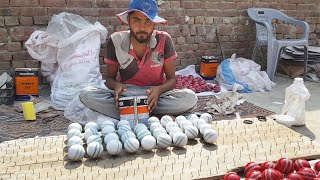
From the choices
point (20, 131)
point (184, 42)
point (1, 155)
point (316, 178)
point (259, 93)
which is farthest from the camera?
point (184, 42)

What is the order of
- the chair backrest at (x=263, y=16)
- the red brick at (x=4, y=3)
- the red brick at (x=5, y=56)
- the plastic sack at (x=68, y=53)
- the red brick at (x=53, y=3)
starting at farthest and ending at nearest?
the chair backrest at (x=263, y=16) < the red brick at (x=53, y=3) < the red brick at (x=5, y=56) < the red brick at (x=4, y=3) < the plastic sack at (x=68, y=53)

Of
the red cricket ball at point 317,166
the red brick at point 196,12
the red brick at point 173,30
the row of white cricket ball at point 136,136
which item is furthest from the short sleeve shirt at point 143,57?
the red brick at point 196,12

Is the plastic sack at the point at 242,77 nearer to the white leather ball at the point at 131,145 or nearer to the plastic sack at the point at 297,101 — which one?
the plastic sack at the point at 297,101

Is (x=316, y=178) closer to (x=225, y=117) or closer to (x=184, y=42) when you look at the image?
(x=225, y=117)

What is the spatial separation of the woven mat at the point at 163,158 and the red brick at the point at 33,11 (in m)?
2.89

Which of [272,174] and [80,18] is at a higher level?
[80,18]

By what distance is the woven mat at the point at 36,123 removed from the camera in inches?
Result: 127

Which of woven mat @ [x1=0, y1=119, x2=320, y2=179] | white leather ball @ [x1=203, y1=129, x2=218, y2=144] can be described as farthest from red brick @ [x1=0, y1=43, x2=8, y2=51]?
white leather ball @ [x1=203, y1=129, x2=218, y2=144]

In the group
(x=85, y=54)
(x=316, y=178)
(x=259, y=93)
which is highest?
(x=85, y=54)

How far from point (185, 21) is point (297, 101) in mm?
2846

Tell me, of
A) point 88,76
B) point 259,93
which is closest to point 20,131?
point 88,76

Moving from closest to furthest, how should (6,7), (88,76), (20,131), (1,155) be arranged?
(1,155), (20,131), (88,76), (6,7)

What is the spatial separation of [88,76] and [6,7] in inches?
58.8

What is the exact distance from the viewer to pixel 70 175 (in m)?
1.83
